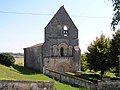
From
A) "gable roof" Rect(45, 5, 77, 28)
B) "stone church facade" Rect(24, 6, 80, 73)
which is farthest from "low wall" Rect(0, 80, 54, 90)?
"gable roof" Rect(45, 5, 77, 28)

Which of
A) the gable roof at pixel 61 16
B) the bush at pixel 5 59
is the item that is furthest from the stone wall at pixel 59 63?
the gable roof at pixel 61 16

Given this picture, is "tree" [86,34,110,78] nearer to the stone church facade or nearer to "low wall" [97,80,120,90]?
the stone church facade

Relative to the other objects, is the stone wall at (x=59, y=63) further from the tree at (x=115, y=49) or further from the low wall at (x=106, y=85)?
the low wall at (x=106, y=85)

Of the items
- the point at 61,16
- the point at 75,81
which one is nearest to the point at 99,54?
the point at 61,16

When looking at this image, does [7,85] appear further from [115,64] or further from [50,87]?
[115,64]

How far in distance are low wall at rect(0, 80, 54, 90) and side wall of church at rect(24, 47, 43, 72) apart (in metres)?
24.4

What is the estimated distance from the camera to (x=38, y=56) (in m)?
55.1

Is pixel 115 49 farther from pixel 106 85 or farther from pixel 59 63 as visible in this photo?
pixel 106 85

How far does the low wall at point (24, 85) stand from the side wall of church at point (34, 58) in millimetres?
24359

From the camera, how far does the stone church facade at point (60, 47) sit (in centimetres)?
5359

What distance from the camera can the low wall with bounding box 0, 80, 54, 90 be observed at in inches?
1086

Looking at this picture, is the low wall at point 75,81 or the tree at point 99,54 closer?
the low wall at point 75,81

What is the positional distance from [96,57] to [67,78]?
9.91m

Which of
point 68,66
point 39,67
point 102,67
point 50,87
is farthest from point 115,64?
point 50,87
